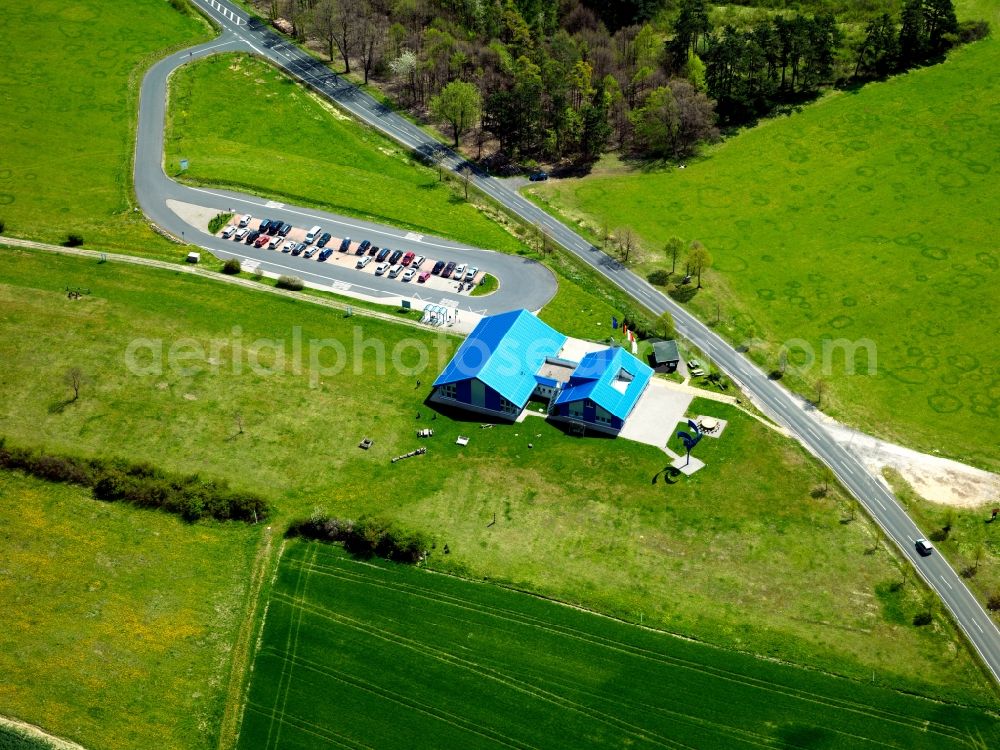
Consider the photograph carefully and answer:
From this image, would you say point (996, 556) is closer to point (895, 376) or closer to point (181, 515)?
point (895, 376)

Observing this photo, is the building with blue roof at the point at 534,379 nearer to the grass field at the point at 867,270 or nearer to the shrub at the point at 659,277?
the grass field at the point at 867,270

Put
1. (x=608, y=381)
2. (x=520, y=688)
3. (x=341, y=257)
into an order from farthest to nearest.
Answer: (x=341, y=257) → (x=608, y=381) → (x=520, y=688)

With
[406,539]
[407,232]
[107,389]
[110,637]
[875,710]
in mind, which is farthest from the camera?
[407,232]

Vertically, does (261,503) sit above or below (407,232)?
below

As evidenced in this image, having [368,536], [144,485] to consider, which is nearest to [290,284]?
[144,485]

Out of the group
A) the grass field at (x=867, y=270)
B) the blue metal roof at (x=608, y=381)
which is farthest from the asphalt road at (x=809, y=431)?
the blue metal roof at (x=608, y=381)

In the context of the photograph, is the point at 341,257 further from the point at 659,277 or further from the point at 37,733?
the point at 37,733

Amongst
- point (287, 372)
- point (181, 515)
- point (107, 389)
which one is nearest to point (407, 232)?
point (287, 372)
